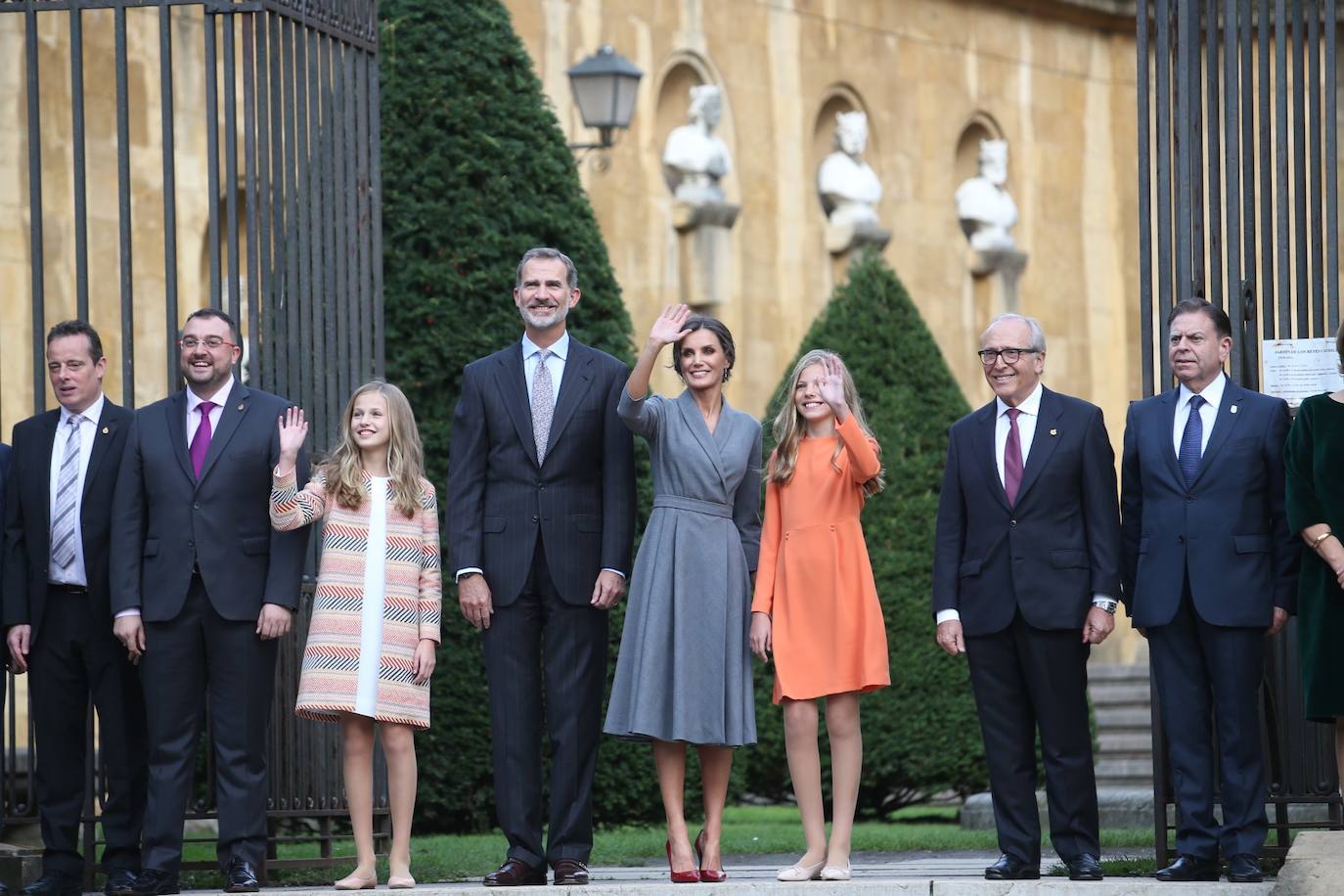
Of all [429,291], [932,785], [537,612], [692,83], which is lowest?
[932,785]

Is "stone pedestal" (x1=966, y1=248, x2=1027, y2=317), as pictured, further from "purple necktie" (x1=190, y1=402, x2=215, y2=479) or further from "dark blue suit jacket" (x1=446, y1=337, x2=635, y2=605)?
"purple necktie" (x1=190, y1=402, x2=215, y2=479)

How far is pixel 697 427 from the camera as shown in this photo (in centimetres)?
876

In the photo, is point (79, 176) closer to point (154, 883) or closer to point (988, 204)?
point (154, 883)

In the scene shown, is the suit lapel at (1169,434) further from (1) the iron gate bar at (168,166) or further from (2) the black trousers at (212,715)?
(1) the iron gate bar at (168,166)

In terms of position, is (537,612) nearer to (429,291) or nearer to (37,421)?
(37,421)

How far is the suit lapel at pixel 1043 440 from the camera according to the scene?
8656 mm

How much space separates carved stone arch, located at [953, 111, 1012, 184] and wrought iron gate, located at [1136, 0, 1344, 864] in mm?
14543

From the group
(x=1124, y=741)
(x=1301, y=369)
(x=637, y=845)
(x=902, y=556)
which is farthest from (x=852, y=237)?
(x=1301, y=369)

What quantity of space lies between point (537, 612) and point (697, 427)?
2.69ft

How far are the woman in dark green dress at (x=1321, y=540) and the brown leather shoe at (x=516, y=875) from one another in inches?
99.7

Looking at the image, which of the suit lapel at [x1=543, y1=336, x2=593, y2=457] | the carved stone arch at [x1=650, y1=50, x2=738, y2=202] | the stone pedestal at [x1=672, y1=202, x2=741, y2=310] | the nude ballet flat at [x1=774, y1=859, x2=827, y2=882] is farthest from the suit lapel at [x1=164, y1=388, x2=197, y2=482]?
the carved stone arch at [x1=650, y1=50, x2=738, y2=202]

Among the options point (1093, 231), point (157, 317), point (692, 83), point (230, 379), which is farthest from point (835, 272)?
point (230, 379)

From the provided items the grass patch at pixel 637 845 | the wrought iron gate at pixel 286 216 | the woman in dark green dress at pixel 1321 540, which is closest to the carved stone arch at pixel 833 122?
the grass patch at pixel 637 845

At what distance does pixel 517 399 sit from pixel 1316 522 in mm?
2639
